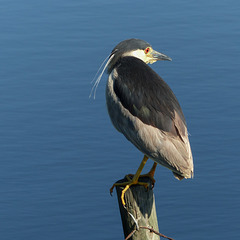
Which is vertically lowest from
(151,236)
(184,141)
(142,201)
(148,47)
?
(151,236)

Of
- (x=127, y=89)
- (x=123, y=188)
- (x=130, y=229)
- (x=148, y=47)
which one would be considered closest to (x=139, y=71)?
(x=127, y=89)

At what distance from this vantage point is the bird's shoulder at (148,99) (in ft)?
17.7

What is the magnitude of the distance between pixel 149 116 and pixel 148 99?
16 centimetres

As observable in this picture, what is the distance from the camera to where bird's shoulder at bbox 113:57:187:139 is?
17.7 feet

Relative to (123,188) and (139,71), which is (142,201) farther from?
(139,71)

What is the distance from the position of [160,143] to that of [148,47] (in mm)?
1360

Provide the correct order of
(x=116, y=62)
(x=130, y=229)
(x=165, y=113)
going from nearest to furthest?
(x=130, y=229) < (x=165, y=113) < (x=116, y=62)

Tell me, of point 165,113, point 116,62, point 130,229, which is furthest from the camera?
point 116,62

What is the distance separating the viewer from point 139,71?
223 inches

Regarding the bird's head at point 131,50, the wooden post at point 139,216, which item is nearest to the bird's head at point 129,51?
the bird's head at point 131,50

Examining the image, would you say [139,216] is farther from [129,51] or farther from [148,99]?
[129,51]

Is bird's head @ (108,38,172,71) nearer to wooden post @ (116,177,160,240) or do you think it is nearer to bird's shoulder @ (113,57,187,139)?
bird's shoulder @ (113,57,187,139)

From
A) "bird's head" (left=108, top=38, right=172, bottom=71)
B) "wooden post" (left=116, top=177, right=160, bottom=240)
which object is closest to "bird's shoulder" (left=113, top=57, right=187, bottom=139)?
"bird's head" (left=108, top=38, right=172, bottom=71)

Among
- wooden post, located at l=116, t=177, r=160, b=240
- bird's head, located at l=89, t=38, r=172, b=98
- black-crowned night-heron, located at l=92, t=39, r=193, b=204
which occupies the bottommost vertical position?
wooden post, located at l=116, t=177, r=160, b=240
